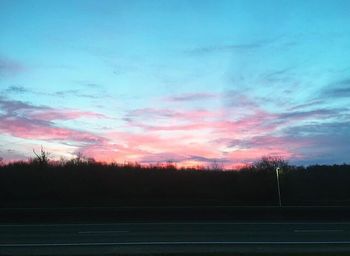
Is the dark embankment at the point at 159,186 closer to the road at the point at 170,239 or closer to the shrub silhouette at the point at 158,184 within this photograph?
the shrub silhouette at the point at 158,184

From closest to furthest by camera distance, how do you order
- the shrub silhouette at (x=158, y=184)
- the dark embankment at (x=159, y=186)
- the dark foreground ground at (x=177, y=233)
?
the dark foreground ground at (x=177, y=233) → the dark embankment at (x=159, y=186) → the shrub silhouette at (x=158, y=184)

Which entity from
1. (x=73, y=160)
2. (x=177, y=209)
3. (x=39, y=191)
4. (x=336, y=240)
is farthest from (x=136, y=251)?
(x=73, y=160)

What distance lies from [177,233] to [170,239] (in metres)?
1.87

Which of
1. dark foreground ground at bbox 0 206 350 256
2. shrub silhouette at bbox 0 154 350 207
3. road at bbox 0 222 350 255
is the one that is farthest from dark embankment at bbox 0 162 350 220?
road at bbox 0 222 350 255

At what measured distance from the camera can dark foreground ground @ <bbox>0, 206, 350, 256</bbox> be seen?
539 inches

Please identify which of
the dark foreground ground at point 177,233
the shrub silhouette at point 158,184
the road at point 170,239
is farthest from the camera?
the shrub silhouette at point 158,184

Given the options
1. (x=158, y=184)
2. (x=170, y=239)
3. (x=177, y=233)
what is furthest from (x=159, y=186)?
(x=170, y=239)

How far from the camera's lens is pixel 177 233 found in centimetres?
1792

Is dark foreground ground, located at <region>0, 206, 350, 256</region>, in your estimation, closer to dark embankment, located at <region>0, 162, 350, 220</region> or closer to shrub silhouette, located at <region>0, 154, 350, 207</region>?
dark embankment, located at <region>0, 162, 350, 220</region>

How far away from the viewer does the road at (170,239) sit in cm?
1383

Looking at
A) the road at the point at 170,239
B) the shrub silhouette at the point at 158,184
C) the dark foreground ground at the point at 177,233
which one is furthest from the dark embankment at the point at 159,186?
the road at the point at 170,239

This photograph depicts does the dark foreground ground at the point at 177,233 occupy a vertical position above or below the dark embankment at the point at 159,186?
below

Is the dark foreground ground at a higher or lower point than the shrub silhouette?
lower

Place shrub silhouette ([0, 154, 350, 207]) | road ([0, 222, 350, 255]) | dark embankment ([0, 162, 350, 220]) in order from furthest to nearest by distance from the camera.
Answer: shrub silhouette ([0, 154, 350, 207]) < dark embankment ([0, 162, 350, 220]) < road ([0, 222, 350, 255])
